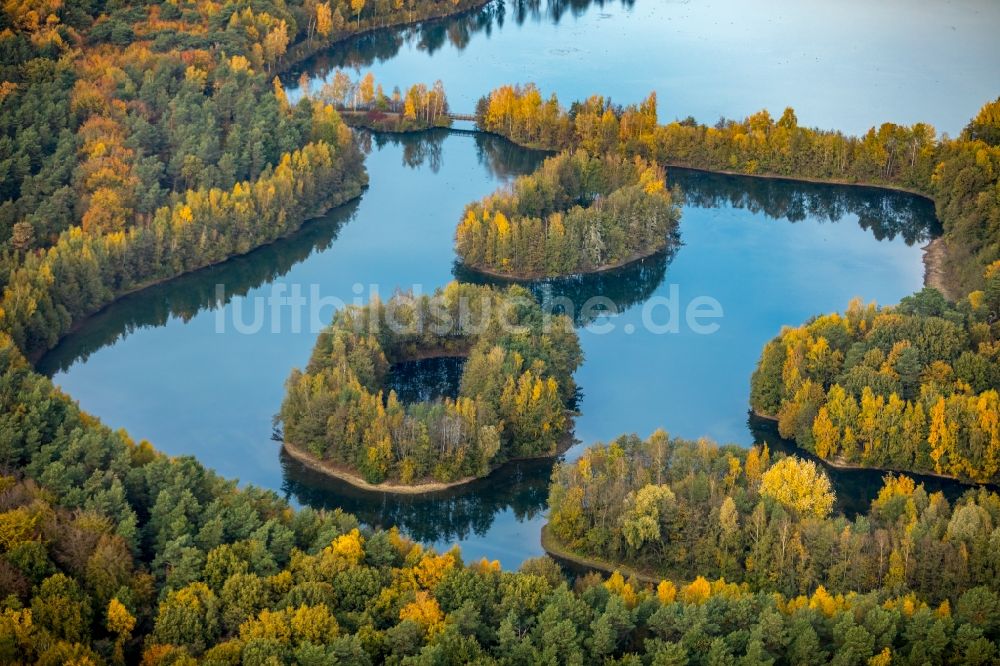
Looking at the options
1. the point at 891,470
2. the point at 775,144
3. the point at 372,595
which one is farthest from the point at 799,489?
the point at 775,144

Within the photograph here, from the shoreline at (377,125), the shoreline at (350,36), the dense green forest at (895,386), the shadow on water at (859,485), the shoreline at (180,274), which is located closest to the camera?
the shadow on water at (859,485)

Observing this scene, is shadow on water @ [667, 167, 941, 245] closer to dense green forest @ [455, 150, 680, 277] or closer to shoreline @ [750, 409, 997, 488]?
dense green forest @ [455, 150, 680, 277]

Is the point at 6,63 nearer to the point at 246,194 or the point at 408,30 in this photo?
the point at 246,194

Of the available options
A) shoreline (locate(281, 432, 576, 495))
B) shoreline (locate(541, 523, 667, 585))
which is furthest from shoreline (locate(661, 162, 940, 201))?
shoreline (locate(541, 523, 667, 585))

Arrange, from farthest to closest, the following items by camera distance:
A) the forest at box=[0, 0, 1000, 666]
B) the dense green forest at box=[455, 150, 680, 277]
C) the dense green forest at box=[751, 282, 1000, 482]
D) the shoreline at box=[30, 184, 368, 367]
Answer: the dense green forest at box=[455, 150, 680, 277] → the shoreline at box=[30, 184, 368, 367] → the dense green forest at box=[751, 282, 1000, 482] → the forest at box=[0, 0, 1000, 666]

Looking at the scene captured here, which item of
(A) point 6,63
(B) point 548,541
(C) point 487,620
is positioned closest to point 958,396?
(B) point 548,541

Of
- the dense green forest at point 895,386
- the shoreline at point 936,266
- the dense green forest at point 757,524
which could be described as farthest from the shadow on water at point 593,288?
the dense green forest at point 757,524

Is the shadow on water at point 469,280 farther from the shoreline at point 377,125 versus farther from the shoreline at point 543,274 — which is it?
the shoreline at point 377,125
